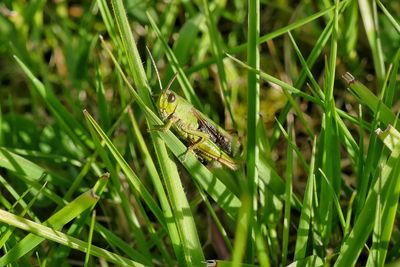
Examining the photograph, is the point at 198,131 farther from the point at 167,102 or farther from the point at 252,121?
the point at 252,121

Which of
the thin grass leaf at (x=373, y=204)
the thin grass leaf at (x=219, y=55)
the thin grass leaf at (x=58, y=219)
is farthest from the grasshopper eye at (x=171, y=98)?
the thin grass leaf at (x=373, y=204)

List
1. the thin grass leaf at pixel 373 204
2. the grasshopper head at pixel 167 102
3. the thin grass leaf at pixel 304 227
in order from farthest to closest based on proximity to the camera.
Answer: the grasshopper head at pixel 167 102 < the thin grass leaf at pixel 304 227 < the thin grass leaf at pixel 373 204

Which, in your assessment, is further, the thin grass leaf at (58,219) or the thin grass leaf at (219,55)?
the thin grass leaf at (219,55)

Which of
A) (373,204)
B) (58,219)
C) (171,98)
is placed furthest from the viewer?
(171,98)

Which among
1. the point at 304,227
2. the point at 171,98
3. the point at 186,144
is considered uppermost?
the point at 171,98

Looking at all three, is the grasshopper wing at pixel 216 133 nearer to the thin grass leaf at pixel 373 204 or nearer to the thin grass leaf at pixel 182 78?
the thin grass leaf at pixel 182 78

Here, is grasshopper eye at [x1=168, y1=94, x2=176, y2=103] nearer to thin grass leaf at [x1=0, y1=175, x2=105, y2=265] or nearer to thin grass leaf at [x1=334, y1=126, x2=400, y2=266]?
thin grass leaf at [x1=0, y1=175, x2=105, y2=265]

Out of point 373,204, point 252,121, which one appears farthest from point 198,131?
point 373,204

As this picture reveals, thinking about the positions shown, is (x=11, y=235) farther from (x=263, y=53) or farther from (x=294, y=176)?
(x=263, y=53)

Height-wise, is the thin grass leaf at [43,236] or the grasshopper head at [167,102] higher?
the grasshopper head at [167,102]
